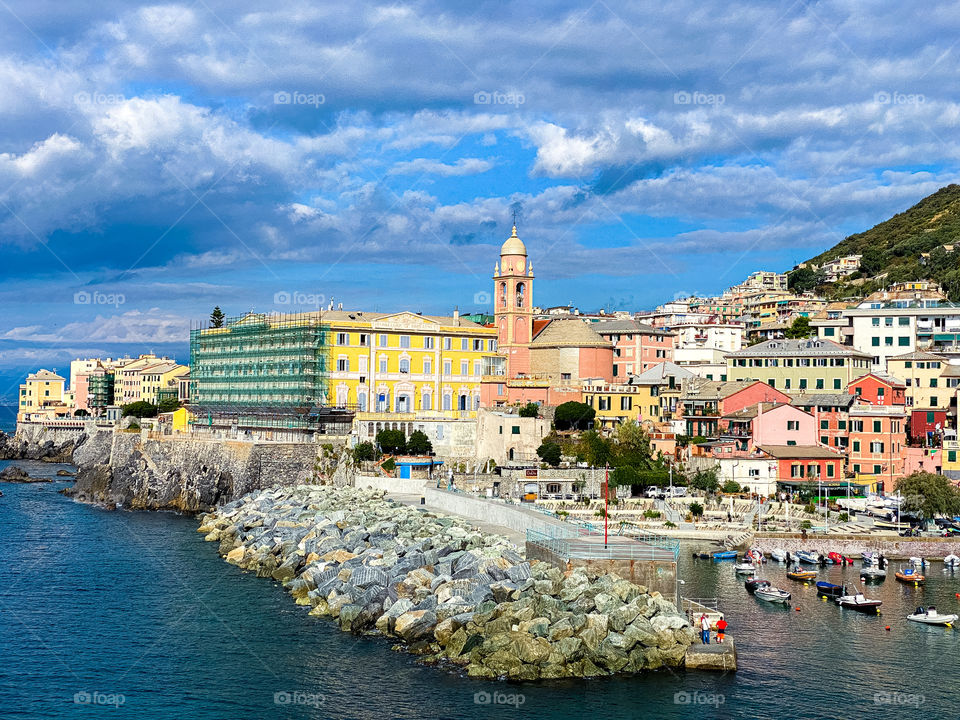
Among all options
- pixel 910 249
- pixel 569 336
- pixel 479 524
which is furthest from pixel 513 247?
pixel 910 249

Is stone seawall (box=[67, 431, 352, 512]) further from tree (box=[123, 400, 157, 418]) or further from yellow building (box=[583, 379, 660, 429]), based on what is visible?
tree (box=[123, 400, 157, 418])

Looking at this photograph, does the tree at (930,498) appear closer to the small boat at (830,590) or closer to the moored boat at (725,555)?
the moored boat at (725,555)

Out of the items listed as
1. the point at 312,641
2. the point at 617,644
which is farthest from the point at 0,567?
the point at 617,644

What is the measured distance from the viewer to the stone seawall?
5691cm

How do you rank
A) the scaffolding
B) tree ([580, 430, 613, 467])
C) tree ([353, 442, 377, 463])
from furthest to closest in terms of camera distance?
the scaffolding
tree ([353, 442, 377, 463])
tree ([580, 430, 613, 467])

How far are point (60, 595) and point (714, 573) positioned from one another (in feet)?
76.3

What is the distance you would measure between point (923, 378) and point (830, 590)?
28396mm

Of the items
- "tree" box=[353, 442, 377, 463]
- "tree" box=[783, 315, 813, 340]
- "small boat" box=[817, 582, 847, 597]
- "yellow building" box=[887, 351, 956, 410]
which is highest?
"tree" box=[783, 315, 813, 340]

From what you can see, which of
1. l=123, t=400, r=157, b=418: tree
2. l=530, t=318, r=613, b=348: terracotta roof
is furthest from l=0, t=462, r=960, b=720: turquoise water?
l=123, t=400, r=157, b=418: tree

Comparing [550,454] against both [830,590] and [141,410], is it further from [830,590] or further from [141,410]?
[141,410]

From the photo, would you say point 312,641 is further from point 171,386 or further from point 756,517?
point 171,386

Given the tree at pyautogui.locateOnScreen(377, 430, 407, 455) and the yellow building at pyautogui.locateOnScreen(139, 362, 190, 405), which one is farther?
the yellow building at pyautogui.locateOnScreen(139, 362, 190, 405)

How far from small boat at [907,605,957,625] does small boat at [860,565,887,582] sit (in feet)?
17.3

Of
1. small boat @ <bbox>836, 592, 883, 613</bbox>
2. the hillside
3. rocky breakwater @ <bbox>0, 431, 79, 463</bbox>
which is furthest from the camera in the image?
rocky breakwater @ <bbox>0, 431, 79, 463</bbox>
